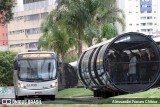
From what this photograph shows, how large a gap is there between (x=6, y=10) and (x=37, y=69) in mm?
5384

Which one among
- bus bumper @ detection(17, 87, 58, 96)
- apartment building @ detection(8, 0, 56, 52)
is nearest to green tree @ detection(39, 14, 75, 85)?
bus bumper @ detection(17, 87, 58, 96)

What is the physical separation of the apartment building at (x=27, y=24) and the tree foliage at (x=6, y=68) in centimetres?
3410

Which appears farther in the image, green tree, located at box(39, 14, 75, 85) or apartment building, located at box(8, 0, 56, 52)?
apartment building, located at box(8, 0, 56, 52)

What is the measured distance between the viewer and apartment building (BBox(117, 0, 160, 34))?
87.1 meters

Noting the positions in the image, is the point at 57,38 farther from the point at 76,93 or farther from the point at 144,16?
the point at 144,16

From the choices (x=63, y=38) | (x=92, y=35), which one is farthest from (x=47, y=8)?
(x=92, y=35)

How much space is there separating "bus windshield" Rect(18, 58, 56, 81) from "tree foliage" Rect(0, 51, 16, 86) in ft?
81.8

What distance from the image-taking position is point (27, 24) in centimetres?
9506

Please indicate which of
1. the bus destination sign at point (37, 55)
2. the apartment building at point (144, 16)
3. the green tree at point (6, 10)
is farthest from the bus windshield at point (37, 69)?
the apartment building at point (144, 16)

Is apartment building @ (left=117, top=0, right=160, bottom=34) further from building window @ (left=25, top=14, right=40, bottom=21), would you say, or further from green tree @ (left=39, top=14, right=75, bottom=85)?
green tree @ (left=39, top=14, right=75, bottom=85)

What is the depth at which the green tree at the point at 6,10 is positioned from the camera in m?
23.4

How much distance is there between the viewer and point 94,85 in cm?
2577

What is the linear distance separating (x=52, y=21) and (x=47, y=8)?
48.8 metres

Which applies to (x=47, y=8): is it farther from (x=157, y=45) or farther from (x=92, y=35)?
(x=157, y=45)
